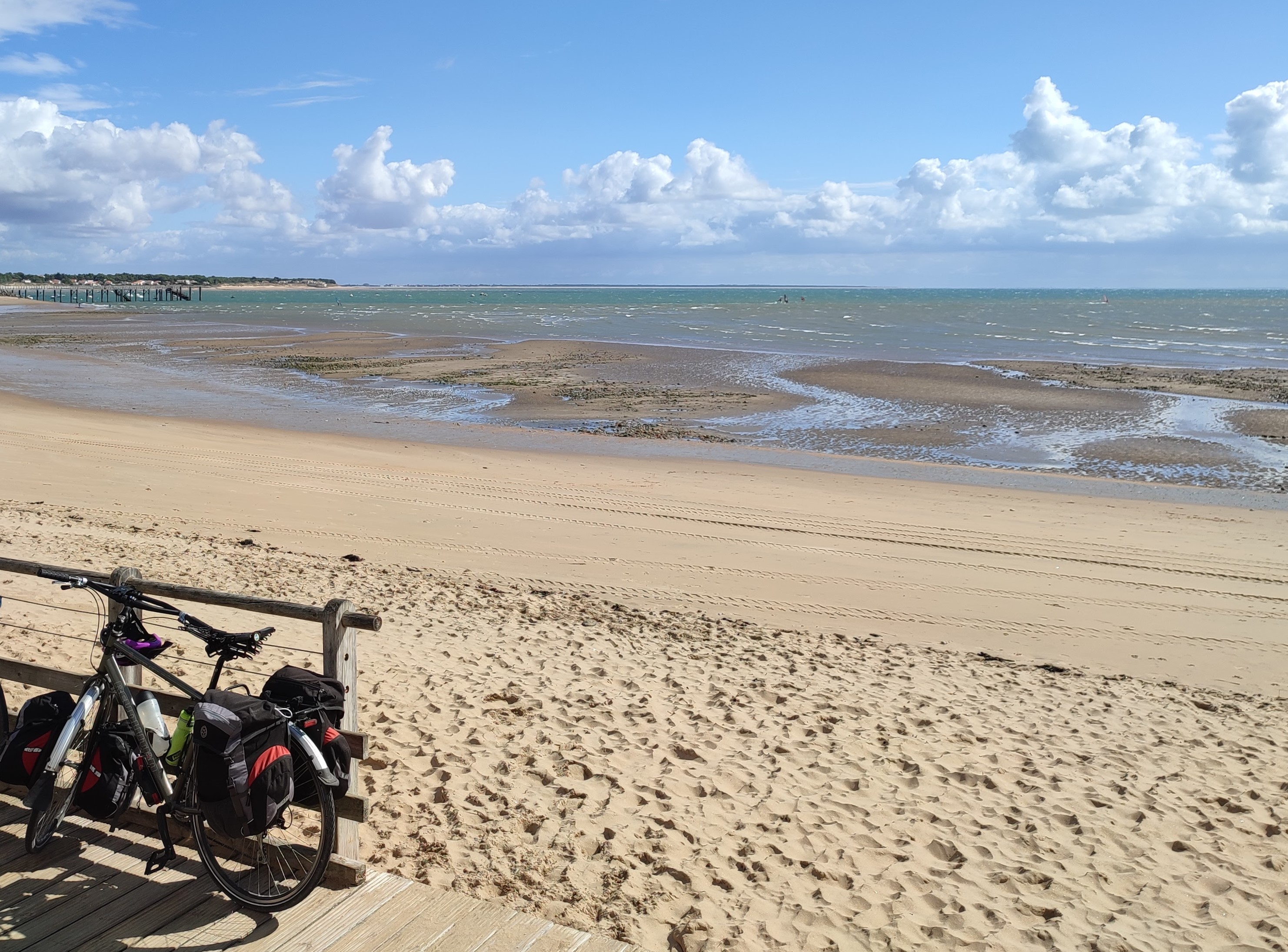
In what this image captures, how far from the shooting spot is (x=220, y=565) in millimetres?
9750

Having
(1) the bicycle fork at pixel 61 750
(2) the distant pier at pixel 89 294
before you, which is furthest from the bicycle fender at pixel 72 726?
(2) the distant pier at pixel 89 294

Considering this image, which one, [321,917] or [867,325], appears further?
[867,325]

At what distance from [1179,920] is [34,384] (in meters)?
31.3

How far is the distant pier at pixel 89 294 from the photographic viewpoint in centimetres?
10738

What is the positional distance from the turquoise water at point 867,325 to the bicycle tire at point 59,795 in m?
40.9

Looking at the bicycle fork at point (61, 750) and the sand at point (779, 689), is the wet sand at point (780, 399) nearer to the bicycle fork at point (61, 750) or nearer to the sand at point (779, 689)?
the sand at point (779, 689)

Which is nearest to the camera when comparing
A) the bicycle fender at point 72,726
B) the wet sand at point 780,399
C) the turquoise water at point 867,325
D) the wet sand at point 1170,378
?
the bicycle fender at point 72,726

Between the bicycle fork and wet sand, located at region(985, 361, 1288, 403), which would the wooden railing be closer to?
the bicycle fork

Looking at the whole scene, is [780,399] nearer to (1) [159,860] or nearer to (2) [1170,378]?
(2) [1170,378]

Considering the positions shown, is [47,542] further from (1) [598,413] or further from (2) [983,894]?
(1) [598,413]

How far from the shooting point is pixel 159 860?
3.97 metres

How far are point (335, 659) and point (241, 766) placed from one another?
0.55m

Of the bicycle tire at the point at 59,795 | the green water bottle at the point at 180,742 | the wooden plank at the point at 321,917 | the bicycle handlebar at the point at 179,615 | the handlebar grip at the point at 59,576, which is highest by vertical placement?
the handlebar grip at the point at 59,576

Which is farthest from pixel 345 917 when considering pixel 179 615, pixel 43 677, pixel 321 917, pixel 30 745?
pixel 43 677
